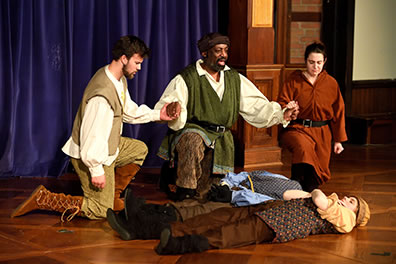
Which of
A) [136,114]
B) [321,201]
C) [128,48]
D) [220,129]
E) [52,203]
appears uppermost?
[128,48]

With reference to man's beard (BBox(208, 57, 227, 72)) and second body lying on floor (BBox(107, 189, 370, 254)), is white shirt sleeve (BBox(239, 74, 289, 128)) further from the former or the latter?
second body lying on floor (BBox(107, 189, 370, 254))

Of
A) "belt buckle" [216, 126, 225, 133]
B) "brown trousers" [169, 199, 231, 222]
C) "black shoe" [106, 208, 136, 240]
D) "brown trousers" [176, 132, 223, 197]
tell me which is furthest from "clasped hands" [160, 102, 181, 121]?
"black shoe" [106, 208, 136, 240]

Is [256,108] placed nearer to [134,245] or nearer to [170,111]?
[170,111]

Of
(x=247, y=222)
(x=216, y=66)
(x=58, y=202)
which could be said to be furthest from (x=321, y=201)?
(x=58, y=202)

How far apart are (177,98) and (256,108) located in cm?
59

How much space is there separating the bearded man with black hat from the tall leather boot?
3.20 ft

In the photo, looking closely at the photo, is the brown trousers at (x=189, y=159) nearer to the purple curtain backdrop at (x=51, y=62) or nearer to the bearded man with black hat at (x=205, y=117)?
the bearded man with black hat at (x=205, y=117)

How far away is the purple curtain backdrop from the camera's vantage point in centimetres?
497

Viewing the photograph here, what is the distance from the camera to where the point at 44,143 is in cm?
512

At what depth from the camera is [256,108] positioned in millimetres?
4672

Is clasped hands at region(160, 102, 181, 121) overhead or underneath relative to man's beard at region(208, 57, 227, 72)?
underneath

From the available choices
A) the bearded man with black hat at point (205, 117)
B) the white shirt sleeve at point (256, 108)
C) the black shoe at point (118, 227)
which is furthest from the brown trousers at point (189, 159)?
the black shoe at point (118, 227)

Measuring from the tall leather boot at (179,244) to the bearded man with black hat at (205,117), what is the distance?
0.98 meters

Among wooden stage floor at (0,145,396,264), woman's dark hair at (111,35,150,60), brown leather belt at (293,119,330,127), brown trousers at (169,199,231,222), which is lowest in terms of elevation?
wooden stage floor at (0,145,396,264)
